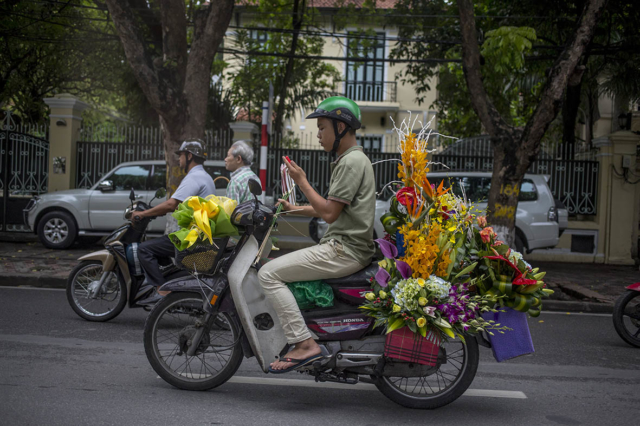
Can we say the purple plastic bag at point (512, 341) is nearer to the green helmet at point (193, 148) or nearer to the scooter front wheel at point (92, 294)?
the green helmet at point (193, 148)

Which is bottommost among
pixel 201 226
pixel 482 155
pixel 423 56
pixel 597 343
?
pixel 597 343

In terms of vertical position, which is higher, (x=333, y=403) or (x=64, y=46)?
(x=64, y=46)

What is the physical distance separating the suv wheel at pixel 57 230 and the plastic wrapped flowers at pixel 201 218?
9422 mm

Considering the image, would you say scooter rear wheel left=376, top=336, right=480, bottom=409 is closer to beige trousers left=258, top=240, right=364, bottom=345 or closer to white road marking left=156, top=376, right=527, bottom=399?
white road marking left=156, top=376, right=527, bottom=399

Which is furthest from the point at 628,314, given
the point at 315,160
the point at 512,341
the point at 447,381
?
the point at 315,160

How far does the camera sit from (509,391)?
4.83 m

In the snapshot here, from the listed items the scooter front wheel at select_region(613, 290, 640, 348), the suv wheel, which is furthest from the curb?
the suv wheel

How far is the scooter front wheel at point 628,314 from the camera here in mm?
6738

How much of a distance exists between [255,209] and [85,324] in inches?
126

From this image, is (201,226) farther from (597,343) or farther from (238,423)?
(597,343)

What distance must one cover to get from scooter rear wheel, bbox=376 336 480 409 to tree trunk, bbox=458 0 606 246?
6.34 meters

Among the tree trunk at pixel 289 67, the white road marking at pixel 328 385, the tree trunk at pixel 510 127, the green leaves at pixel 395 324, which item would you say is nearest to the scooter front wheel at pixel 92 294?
the white road marking at pixel 328 385

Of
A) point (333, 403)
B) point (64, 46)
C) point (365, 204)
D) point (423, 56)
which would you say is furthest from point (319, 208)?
point (64, 46)

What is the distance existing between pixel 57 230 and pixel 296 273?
1019 centimetres
